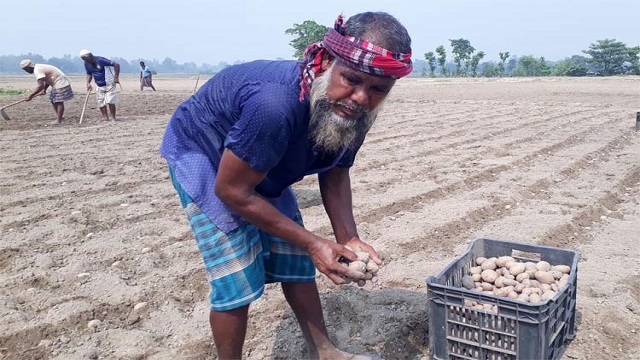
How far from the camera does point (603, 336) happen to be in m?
2.81

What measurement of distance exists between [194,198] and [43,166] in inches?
206

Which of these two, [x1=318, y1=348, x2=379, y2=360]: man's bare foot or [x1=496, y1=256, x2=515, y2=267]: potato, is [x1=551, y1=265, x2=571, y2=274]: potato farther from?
[x1=318, y1=348, x2=379, y2=360]: man's bare foot

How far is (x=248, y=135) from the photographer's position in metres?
1.80

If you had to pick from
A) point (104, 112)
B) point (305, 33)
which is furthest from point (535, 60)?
point (104, 112)

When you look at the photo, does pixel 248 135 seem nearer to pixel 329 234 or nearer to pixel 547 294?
pixel 547 294

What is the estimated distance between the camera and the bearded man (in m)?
1.82

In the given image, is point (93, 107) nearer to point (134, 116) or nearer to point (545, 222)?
point (134, 116)

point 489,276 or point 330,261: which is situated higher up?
point 330,261

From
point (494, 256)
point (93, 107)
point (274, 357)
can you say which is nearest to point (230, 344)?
point (274, 357)

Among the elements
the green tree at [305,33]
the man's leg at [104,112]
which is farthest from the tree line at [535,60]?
the man's leg at [104,112]

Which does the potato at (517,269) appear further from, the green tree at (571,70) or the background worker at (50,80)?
the green tree at (571,70)

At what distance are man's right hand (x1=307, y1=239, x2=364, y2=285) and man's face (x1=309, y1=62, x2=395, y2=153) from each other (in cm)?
37

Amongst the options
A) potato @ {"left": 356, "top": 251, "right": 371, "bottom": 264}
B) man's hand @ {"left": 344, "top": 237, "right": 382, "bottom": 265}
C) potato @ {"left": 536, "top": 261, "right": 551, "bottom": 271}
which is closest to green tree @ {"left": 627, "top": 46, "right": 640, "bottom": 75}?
potato @ {"left": 536, "top": 261, "right": 551, "bottom": 271}

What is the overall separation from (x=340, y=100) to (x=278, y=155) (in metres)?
0.29
